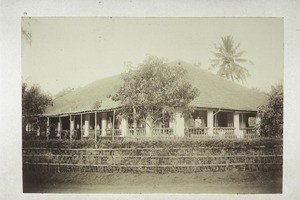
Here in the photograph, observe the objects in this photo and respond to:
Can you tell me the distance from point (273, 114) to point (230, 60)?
69cm

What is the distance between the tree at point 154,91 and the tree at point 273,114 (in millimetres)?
717

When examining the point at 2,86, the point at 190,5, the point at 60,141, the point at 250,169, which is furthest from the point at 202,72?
the point at 2,86

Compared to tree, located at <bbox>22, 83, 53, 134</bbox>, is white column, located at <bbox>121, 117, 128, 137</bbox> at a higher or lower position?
lower

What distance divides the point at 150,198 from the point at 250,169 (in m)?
1.06

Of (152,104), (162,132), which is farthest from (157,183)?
(152,104)

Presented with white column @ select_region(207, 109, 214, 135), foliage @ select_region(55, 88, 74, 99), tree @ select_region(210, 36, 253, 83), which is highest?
tree @ select_region(210, 36, 253, 83)

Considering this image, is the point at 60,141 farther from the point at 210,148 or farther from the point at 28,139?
the point at 210,148

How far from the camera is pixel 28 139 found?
4996mm

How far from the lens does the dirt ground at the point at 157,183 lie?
496 cm

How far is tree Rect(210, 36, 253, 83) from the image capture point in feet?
16.2

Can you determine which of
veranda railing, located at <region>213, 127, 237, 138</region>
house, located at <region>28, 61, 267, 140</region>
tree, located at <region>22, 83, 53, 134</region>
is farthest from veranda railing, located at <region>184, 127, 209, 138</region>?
tree, located at <region>22, 83, 53, 134</region>

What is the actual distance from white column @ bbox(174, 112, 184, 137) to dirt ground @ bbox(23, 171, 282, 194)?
1.36 ft

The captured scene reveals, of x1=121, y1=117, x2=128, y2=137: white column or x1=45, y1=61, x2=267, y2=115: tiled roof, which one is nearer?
x1=45, y1=61, x2=267, y2=115: tiled roof

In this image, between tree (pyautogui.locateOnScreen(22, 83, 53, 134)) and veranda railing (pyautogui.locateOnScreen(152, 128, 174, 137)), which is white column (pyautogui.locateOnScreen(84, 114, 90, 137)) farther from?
veranda railing (pyautogui.locateOnScreen(152, 128, 174, 137))
